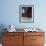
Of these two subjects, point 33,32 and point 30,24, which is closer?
point 33,32

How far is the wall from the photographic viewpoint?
13.5 ft

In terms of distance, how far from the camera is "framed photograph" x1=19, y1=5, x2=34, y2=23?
13.5 ft

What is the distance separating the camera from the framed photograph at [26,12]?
13.5 ft

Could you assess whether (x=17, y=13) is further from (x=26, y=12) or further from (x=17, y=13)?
(x=26, y=12)

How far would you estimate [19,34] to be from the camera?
11.9 ft

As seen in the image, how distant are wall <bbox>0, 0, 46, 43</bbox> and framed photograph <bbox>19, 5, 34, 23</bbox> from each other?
0.32ft

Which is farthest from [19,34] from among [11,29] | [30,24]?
[30,24]

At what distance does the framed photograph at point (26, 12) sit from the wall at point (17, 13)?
0.32 feet

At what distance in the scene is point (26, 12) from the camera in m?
4.16

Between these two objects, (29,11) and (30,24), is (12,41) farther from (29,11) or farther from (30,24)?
(29,11)

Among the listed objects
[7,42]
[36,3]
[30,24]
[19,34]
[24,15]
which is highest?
[36,3]

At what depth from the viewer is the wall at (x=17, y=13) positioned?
13.5ft

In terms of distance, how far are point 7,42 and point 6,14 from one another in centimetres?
97

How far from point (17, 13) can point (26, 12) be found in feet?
0.96
